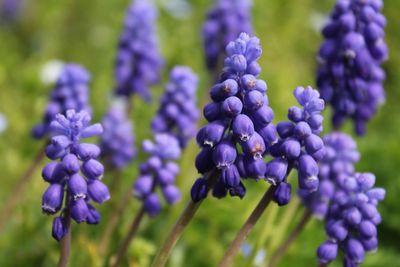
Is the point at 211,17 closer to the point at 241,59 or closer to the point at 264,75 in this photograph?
the point at 264,75

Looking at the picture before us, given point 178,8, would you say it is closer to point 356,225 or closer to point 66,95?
point 66,95

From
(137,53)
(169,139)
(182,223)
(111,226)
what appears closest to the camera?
(182,223)

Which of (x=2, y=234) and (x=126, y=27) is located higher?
(x=126, y=27)

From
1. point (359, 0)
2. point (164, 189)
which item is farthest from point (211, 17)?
point (164, 189)

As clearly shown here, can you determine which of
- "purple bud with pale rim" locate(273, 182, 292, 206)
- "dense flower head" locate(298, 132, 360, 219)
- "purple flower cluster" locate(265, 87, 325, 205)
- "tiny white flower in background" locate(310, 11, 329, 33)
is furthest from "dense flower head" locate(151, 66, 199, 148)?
"tiny white flower in background" locate(310, 11, 329, 33)

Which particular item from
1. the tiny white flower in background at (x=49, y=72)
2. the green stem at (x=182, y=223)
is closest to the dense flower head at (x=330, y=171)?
the green stem at (x=182, y=223)

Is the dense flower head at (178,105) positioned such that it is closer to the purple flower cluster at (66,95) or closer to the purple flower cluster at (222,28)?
the purple flower cluster at (66,95)

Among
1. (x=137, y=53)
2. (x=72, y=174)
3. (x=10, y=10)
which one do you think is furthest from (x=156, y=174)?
(x=10, y=10)
